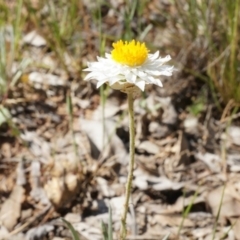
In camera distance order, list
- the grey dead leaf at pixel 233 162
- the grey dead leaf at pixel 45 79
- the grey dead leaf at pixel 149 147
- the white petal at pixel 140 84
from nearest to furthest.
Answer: the white petal at pixel 140 84
the grey dead leaf at pixel 233 162
the grey dead leaf at pixel 149 147
the grey dead leaf at pixel 45 79

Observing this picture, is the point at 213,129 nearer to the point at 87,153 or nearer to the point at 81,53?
the point at 87,153

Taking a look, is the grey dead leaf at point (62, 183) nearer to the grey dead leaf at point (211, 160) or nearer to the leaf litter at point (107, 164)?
the leaf litter at point (107, 164)

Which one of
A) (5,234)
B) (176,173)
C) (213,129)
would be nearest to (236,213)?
Result: (176,173)

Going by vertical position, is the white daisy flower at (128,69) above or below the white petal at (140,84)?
above

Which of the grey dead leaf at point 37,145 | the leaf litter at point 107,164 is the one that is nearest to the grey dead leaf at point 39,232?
the leaf litter at point 107,164

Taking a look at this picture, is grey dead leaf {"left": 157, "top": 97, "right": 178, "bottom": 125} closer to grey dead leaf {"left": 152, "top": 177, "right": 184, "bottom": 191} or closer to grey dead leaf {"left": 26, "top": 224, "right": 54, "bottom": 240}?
grey dead leaf {"left": 152, "top": 177, "right": 184, "bottom": 191}

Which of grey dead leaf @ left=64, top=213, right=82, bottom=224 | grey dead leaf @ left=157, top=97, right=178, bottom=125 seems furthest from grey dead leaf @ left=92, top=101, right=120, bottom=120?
grey dead leaf @ left=64, top=213, right=82, bottom=224
